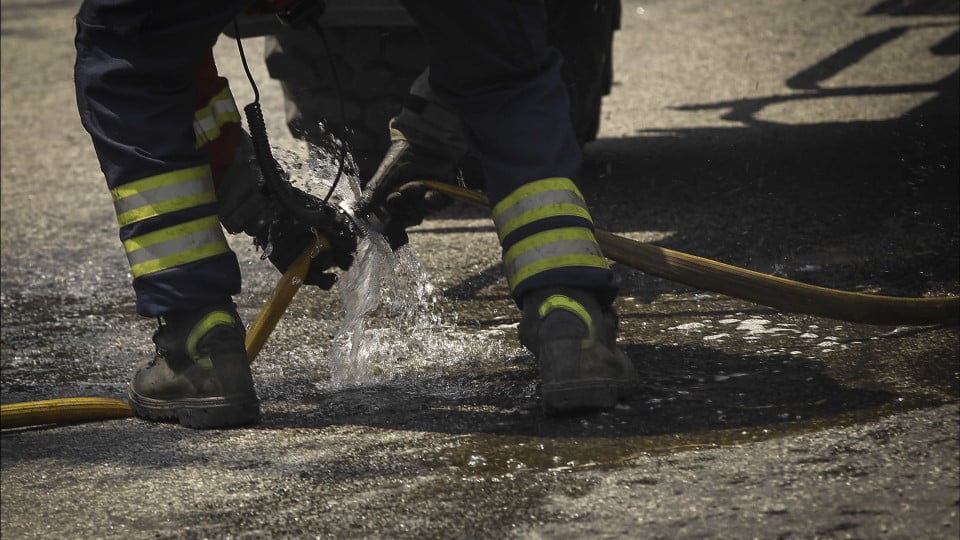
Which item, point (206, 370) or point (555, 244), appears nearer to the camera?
point (555, 244)

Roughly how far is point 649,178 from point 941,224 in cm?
131

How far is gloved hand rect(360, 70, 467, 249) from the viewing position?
2.79m

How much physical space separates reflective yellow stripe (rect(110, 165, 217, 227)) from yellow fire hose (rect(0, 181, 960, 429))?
13.8 inches

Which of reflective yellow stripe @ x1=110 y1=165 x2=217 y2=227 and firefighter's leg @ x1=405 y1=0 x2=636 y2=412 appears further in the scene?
reflective yellow stripe @ x1=110 y1=165 x2=217 y2=227

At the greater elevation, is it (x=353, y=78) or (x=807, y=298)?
(x=353, y=78)

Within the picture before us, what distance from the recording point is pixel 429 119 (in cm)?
287

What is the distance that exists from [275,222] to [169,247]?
335 mm

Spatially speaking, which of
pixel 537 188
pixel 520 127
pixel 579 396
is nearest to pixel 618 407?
pixel 579 396

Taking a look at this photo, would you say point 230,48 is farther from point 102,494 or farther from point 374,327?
point 102,494

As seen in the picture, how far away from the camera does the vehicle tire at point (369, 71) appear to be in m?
3.95

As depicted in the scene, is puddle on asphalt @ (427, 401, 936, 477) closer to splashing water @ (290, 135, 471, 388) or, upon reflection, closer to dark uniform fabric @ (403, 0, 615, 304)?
dark uniform fabric @ (403, 0, 615, 304)

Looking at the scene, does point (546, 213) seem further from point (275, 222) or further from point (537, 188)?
point (275, 222)

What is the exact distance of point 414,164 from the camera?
9.34ft

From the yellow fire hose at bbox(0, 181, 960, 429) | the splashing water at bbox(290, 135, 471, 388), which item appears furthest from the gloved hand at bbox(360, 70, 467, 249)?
the yellow fire hose at bbox(0, 181, 960, 429)
